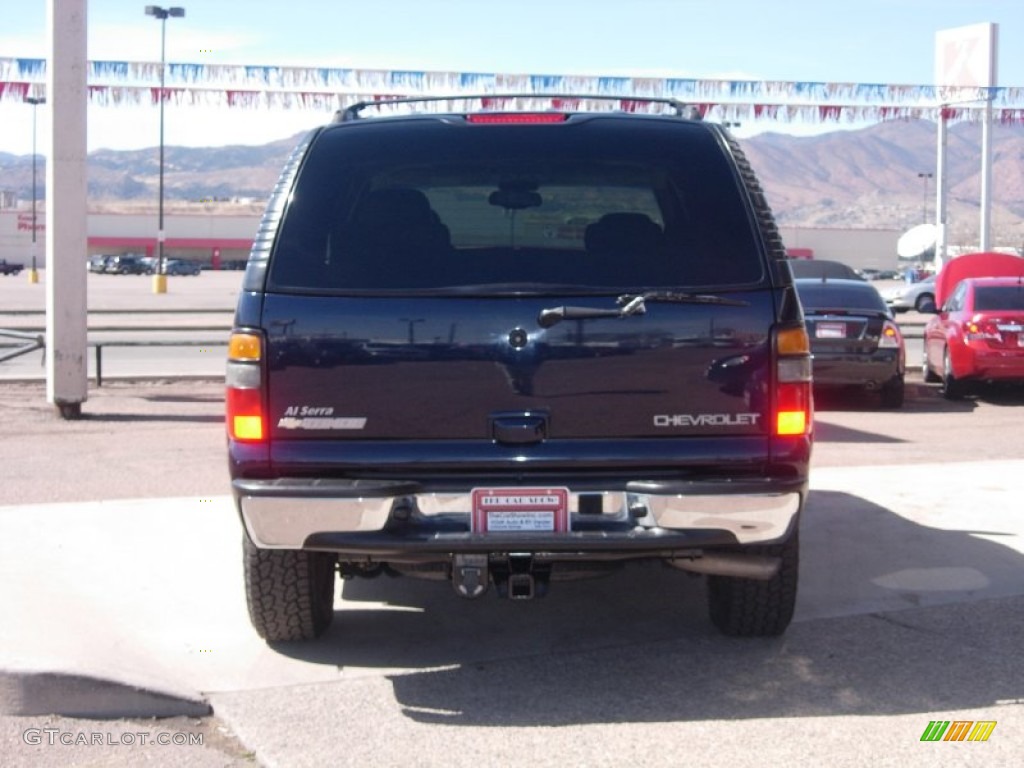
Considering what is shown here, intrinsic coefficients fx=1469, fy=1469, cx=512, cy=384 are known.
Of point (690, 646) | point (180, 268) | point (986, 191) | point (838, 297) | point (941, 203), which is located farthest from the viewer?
point (180, 268)

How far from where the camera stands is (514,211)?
5.59 m

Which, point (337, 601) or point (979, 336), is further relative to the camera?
point (979, 336)

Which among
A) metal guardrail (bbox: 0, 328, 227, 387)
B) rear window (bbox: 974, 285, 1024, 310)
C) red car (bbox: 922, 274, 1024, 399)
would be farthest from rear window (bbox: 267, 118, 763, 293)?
rear window (bbox: 974, 285, 1024, 310)

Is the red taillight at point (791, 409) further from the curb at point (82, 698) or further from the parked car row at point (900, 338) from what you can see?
the parked car row at point (900, 338)

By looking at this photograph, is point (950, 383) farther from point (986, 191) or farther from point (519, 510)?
point (986, 191)

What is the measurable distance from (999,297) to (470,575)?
42.4 feet

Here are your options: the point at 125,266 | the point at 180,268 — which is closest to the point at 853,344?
the point at 180,268

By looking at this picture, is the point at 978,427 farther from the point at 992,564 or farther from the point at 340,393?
the point at 340,393

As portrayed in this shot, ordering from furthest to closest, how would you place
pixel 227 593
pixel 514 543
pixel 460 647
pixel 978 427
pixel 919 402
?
1. pixel 919 402
2. pixel 978 427
3. pixel 227 593
4. pixel 460 647
5. pixel 514 543

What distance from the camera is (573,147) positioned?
5668 mm

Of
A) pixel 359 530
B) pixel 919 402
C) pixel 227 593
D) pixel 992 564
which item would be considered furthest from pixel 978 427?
pixel 359 530

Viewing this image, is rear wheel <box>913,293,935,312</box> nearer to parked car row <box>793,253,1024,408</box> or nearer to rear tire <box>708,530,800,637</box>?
parked car row <box>793,253,1024,408</box>

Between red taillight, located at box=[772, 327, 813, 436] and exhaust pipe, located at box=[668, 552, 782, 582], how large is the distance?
1.72ft

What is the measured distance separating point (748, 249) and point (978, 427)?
32.1 ft
